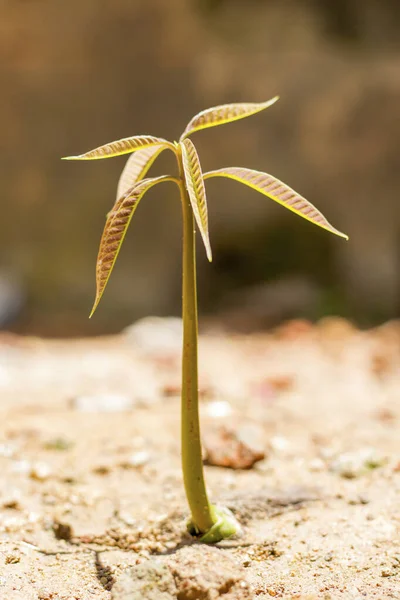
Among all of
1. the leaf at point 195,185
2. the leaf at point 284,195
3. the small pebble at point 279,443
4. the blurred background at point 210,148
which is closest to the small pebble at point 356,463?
the small pebble at point 279,443

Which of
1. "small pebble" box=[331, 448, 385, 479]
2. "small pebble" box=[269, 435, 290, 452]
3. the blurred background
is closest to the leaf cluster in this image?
"small pebble" box=[331, 448, 385, 479]

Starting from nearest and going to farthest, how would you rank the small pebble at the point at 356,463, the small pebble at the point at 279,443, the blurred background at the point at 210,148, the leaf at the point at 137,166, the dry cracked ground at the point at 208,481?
the dry cracked ground at the point at 208,481, the leaf at the point at 137,166, the small pebble at the point at 356,463, the small pebble at the point at 279,443, the blurred background at the point at 210,148

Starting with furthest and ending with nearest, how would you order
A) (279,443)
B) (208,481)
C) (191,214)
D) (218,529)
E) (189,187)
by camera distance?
(279,443) < (208,481) < (218,529) < (191,214) < (189,187)

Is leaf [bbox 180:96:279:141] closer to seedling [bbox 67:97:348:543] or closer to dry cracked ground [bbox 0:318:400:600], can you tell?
seedling [bbox 67:97:348:543]

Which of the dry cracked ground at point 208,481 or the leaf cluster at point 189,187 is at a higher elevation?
the leaf cluster at point 189,187

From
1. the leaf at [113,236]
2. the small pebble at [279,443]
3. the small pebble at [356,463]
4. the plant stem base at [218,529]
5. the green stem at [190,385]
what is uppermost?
the leaf at [113,236]

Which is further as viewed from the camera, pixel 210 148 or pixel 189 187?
pixel 210 148

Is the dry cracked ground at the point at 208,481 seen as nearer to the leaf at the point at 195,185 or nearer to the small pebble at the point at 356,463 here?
the small pebble at the point at 356,463

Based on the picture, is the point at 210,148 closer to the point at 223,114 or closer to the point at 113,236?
the point at 223,114

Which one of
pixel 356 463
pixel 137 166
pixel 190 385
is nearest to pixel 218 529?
pixel 190 385
